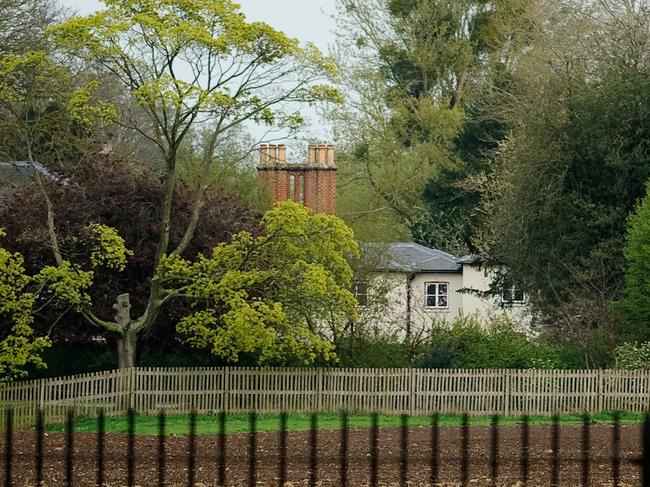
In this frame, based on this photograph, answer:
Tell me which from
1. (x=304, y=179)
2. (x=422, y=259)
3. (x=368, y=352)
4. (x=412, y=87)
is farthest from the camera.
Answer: (x=412, y=87)

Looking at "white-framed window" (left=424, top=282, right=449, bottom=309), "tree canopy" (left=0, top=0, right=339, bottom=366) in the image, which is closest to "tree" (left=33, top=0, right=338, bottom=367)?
"tree canopy" (left=0, top=0, right=339, bottom=366)

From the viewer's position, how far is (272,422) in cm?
2966

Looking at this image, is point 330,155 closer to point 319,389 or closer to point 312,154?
point 312,154

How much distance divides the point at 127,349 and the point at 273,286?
3.99m

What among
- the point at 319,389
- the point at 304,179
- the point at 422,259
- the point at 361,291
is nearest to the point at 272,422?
the point at 319,389

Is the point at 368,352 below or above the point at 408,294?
below

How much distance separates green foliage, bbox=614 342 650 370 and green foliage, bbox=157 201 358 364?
740 cm

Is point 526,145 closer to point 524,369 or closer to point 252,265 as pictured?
point 524,369

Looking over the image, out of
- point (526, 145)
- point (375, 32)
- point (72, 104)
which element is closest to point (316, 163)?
point (526, 145)

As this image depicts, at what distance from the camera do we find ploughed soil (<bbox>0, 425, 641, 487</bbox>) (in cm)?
1622

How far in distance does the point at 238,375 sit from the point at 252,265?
2.76 metres

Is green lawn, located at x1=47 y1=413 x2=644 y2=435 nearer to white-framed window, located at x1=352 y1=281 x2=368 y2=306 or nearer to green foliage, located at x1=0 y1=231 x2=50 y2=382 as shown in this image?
green foliage, located at x1=0 y1=231 x2=50 y2=382

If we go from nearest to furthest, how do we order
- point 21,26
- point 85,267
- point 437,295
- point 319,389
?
point 319,389 → point 85,267 → point 21,26 → point 437,295

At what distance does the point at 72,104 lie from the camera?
106 feet
